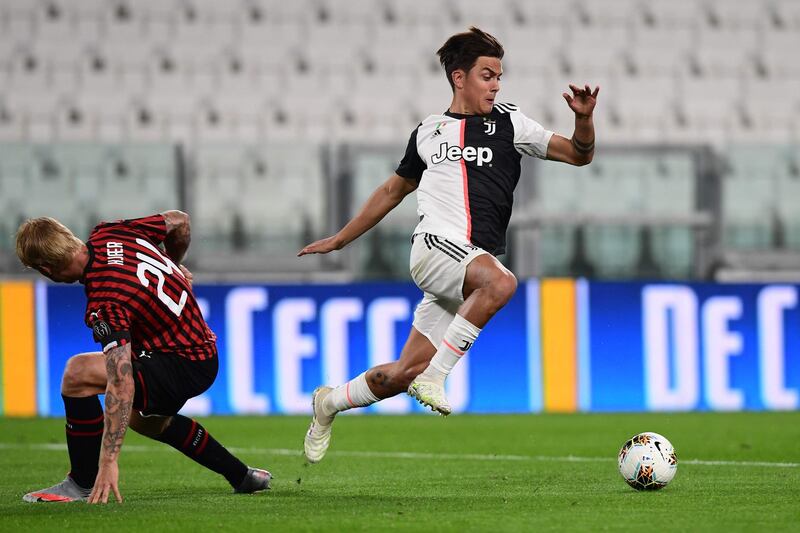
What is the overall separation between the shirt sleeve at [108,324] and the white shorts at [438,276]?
1.34m

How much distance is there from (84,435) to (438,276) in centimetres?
165

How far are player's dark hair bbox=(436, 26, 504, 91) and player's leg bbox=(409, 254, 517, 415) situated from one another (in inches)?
35.9

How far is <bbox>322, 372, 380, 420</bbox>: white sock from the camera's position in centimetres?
597

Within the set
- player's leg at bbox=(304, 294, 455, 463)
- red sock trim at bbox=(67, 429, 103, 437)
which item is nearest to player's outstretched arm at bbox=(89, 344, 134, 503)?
red sock trim at bbox=(67, 429, 103, 437)

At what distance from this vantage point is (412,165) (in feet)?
20.2

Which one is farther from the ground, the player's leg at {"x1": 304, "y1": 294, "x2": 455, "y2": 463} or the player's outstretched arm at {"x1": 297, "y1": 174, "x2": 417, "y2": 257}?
→ the player's outstretched arm at {"x1": 297, "y1": 174, "x2": 417, "y2": 257}

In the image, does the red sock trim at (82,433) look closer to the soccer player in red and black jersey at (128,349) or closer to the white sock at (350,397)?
the soccer player in red and black jersey at (128,349)

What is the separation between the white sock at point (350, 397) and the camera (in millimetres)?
5969

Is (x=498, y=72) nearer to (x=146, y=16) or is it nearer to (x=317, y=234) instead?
(x=317, y=234)

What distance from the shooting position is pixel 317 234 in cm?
1230

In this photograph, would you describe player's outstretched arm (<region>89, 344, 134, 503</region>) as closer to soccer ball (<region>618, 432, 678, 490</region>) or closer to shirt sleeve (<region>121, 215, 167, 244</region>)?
shirt sleeve (<region>121, 215, 167, 244</region>)

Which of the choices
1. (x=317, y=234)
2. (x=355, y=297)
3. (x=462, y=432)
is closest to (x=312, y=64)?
(x=317, y=234)

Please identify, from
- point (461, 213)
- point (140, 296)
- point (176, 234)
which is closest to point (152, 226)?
point (176, 234)

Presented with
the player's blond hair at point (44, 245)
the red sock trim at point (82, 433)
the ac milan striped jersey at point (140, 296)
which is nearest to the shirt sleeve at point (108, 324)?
the ac milan striped jersey at point (140, 296)
